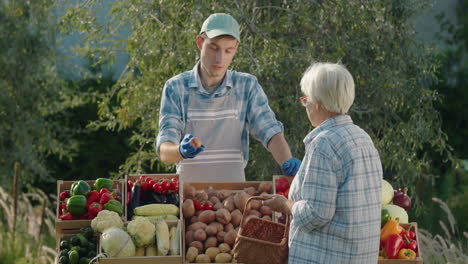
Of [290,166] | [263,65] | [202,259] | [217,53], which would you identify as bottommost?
[202,259]

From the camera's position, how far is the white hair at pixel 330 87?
3.06m

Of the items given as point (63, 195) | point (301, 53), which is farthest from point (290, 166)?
point (301, 53)

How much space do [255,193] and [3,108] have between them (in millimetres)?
5019

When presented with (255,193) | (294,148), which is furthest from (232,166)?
(294,148)

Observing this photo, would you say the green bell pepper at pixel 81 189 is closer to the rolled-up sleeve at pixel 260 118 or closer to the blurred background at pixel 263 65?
the rolled-up sleeve at pixel 260 118

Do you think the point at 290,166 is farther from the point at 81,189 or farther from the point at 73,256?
the point at 73,256

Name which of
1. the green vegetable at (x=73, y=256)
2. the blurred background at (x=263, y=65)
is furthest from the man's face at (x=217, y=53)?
the blurred background at (x=263, y=65)

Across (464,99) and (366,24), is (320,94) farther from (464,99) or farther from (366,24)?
(464,99)

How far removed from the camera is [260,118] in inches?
171

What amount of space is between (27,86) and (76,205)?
15.8 feet

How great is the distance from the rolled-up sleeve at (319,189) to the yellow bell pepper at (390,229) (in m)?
0.68

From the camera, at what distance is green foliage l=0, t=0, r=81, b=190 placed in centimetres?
814

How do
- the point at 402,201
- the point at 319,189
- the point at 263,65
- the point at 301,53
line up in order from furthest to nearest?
the point at 301,53 → the point at 263,65 → the point at 402,201 → the point at 319,189

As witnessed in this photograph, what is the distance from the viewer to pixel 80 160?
9.22 meters
